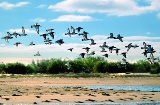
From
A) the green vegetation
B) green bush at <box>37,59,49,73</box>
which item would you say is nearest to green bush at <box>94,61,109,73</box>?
the green vegetation

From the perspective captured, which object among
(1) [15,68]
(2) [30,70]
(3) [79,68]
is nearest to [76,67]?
(3) [79,68]

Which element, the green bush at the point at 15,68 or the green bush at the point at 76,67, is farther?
the green bush at the point at 76,67

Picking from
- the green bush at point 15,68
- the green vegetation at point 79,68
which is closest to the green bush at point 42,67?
the green vegetation at point 79,68

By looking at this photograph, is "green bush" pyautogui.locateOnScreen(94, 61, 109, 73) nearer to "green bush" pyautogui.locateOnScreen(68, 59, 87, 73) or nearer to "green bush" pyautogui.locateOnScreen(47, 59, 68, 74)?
"green bush" pyautogui.locateOnScreen(47, 59, 68, 74)

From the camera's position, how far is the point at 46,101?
3528 cm

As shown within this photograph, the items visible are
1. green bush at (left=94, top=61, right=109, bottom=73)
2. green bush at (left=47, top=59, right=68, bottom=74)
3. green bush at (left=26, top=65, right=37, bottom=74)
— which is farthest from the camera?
green bush at (left=26, top=65, right=37, bottom=74)

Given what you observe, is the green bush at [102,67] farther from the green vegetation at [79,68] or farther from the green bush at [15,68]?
the green bush at [15,68]

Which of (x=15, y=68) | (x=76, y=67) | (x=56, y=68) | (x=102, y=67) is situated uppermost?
(x=15, y=68)

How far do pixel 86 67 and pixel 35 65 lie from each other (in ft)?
82.3

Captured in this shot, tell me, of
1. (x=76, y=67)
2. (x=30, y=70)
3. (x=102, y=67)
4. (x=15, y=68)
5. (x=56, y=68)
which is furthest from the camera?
(x=76, y=67)

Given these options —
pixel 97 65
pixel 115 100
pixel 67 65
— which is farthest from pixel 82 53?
pixel 67 65

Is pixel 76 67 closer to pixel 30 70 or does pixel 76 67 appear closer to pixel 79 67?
pixel 79 67

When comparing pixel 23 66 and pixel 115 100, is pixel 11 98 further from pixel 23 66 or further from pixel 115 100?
pixel 23 66

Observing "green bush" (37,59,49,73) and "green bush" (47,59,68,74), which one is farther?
"green bush" (37,59,49,73)
